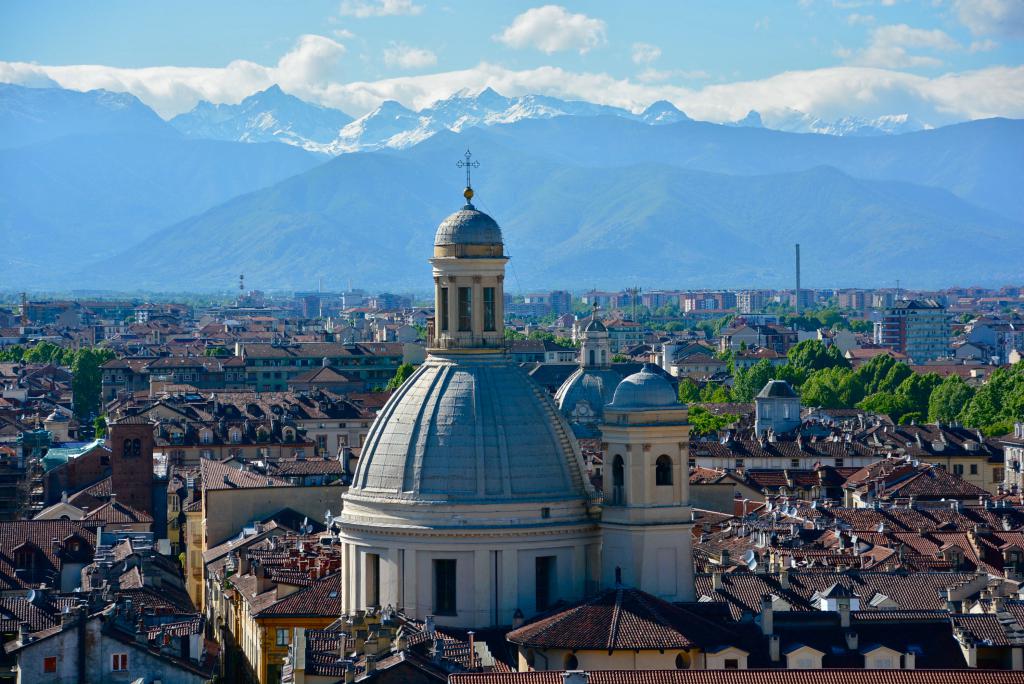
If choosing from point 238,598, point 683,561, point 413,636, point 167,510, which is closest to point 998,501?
point 167,510

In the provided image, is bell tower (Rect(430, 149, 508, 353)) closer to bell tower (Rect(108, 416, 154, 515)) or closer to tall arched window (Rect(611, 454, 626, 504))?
tall arched window (Rect(611, 454, 626, 504))

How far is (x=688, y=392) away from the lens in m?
168

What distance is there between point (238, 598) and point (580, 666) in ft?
61.8

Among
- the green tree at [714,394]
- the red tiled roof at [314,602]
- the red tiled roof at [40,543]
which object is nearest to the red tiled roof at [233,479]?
the red tiled roof at [40,543]

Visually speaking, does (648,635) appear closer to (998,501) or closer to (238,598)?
(238,598)

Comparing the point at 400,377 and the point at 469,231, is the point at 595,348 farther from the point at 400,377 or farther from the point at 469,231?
the point at 469,231

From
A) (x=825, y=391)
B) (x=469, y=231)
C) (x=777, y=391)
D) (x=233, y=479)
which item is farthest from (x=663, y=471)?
(x=825, y=391)

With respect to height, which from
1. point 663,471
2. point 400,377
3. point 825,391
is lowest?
point 825,391

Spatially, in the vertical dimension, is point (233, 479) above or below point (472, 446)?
below

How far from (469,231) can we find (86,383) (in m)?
125

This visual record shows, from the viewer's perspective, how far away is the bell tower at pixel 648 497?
154ft

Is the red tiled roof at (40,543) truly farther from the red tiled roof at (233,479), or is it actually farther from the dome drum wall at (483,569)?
the dome drum wall at (483,569)

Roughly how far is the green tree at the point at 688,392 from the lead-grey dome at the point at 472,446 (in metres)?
114

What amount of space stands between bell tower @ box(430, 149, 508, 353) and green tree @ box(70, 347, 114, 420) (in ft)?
371
